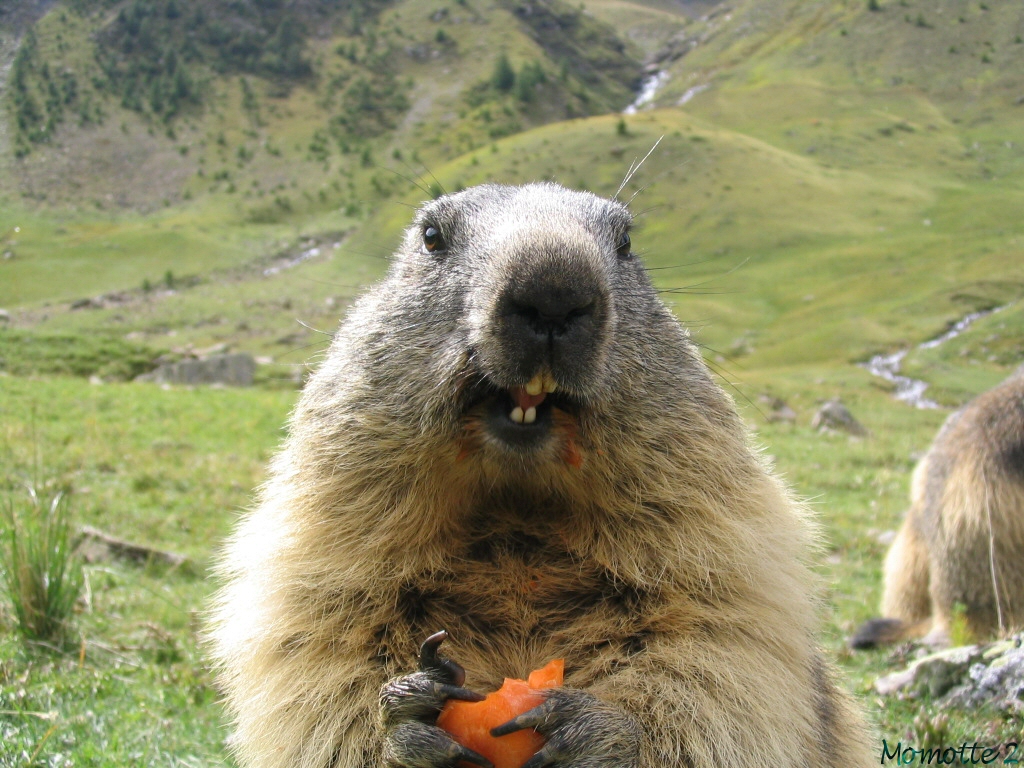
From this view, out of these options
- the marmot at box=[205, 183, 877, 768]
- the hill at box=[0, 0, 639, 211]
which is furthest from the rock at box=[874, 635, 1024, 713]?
the hill at box=[0, 0, 639, 211]

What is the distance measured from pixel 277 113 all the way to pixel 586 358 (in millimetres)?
86276

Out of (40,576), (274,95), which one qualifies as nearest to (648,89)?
(274,95)

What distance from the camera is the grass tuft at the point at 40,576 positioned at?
405 centimetres

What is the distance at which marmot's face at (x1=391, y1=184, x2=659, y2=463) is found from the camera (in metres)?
2.23

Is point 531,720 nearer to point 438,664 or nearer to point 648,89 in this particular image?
point 438,664

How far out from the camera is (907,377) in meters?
21.8

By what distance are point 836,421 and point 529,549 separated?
15.1 meters

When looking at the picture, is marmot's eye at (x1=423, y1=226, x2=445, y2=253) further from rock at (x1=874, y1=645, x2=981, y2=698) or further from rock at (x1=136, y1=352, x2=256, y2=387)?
rock at (x1=136, y1=352, x2=256, y2=387)

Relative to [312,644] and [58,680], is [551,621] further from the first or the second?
[58,680]

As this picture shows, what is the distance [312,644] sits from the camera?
2.51m

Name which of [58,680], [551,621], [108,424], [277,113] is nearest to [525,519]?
[551,621]

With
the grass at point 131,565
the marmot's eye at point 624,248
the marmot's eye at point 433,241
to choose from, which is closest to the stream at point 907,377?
the grass at point 131,565

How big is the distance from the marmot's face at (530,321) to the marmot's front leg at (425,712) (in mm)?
640

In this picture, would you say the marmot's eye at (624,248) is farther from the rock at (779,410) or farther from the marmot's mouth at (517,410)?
the rock at (779,410)
